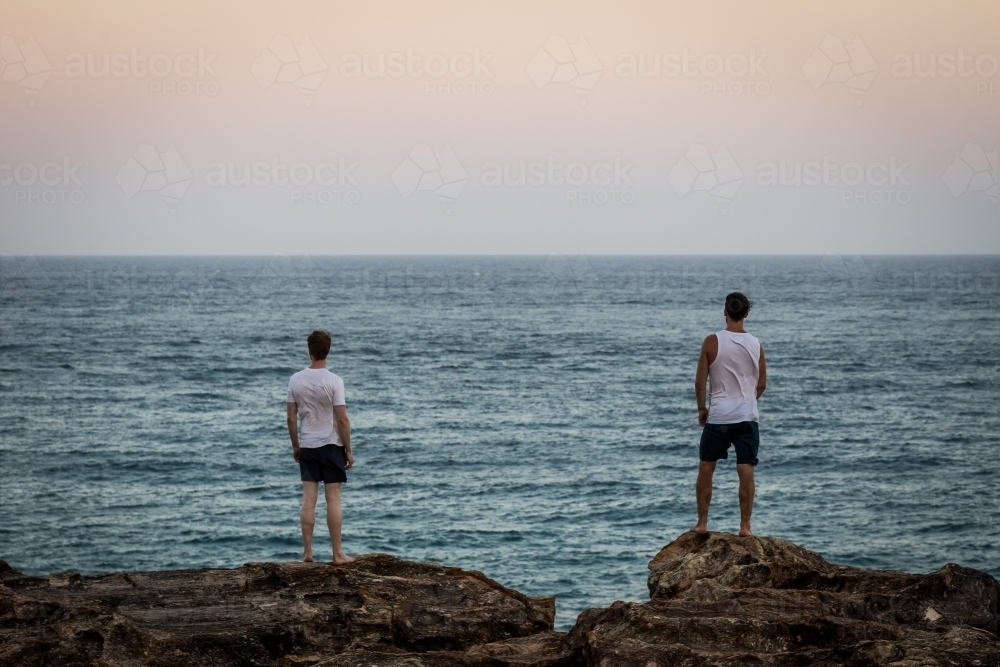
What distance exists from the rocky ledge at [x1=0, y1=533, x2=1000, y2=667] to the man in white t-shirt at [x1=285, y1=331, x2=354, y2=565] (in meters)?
0.67

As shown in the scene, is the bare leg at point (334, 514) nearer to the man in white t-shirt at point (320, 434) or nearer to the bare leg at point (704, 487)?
the man in white t-shirt at point (320, 434)

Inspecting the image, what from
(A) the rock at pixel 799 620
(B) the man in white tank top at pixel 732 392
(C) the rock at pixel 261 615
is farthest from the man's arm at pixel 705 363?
(C) the rock at pixel 261 615

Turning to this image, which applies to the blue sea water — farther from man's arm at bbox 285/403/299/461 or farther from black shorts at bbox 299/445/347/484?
man's arm at bbox 285/403/299/461

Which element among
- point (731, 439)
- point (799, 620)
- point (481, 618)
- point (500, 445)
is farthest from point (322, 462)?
point (500, 445)

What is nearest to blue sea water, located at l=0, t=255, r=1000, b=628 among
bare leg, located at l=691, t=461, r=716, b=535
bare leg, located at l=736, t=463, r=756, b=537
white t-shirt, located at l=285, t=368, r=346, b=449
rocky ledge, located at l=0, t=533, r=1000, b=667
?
bare leg, located at l=691, t=461, r=716, b=535

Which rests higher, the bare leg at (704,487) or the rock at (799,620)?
the bare leg at (704,487)

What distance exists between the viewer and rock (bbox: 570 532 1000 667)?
23.1ft

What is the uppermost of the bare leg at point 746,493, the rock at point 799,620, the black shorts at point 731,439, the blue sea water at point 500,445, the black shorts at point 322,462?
the black shorts at point 731,439

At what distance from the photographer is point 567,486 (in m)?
41.5

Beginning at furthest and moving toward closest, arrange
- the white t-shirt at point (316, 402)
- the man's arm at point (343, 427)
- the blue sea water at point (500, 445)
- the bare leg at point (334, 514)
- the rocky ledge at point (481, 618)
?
the blue sea water at point (500, 445) → the bare leg at point (334, 514) → the man's arm at point (343, 427) → the white t-shirt at point (316, 402) → the rocky ledge at point (481, 618)

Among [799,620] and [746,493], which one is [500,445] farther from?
[799,620]

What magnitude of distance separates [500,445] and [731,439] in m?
40.0

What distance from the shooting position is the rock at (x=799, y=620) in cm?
705

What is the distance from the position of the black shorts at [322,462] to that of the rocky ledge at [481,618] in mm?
929
